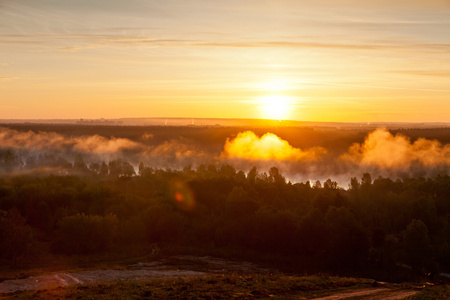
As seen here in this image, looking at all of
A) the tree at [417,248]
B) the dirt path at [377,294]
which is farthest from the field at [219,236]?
the dirt path at [377,294]

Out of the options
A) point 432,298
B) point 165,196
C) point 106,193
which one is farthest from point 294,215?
point 432,298

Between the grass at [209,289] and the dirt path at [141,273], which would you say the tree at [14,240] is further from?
the grass at [209,289]

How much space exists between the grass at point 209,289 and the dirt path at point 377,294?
51.1 inches

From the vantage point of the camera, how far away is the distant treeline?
71125mm

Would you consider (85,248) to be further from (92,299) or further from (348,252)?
(92,299)

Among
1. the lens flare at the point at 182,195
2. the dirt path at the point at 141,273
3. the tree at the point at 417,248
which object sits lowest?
the dirt path at the point at 141,273

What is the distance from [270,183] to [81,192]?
118 feet

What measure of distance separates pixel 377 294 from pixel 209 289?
11235 millimetres

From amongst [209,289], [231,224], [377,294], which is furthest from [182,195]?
[377,294]

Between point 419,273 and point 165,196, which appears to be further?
point 165,196

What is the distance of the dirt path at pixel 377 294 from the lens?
112 ft

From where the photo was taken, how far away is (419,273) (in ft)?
223

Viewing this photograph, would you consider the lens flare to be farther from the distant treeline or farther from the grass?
the grass

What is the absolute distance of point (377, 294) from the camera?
35781mm
